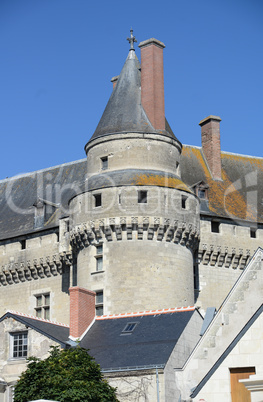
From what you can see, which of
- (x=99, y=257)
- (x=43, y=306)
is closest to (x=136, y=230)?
(x=99, y=257)

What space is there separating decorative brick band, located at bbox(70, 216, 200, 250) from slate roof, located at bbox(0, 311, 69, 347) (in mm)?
5627

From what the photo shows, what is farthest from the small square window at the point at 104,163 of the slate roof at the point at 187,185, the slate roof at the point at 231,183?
the slate roof at the point at 231,183

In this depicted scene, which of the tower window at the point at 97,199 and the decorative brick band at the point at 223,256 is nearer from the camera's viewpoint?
the tower window at the point at 97,199

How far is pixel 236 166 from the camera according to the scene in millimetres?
37406

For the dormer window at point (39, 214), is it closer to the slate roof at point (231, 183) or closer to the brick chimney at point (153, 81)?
the slate roof at point (231, 183)

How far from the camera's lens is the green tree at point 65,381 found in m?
18.2

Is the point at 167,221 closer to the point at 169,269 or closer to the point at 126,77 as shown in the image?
the point at 169,269

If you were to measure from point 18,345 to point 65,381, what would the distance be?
3769 millimetres

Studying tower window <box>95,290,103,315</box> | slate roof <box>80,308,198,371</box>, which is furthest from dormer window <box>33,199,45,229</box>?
slate roof <box>80,308,198,371</box>

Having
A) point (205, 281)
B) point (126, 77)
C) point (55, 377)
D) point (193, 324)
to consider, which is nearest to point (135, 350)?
point (193, 324)

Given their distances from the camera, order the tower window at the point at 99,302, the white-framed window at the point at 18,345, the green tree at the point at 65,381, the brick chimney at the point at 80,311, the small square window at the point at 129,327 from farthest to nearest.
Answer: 1. the tower window at the point at 99,302
2. the brick chimney at the point at 80,311
3. the small square window at the point at 129,327
4. the white-framed window at the point at 18,345
5. the green tree at the point at 65,381

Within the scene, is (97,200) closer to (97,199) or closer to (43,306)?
(97,199)

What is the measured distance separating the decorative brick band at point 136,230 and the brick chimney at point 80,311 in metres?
4.06

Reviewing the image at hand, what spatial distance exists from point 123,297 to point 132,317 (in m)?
4.12
